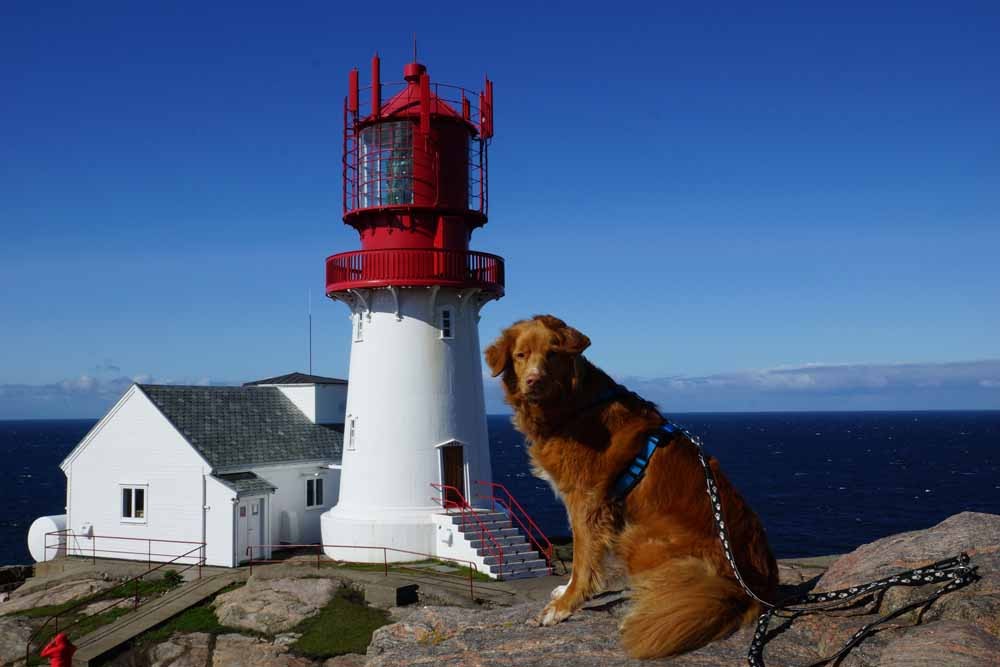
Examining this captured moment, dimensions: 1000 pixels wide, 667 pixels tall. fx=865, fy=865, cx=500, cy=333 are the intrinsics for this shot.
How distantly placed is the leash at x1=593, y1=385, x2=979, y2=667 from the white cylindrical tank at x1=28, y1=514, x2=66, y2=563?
25688 mm

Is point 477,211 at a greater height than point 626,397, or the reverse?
point 477,211

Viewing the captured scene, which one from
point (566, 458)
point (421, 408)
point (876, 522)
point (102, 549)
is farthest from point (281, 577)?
point (876, 522)

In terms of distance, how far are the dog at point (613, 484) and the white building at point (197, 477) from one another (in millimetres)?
19566

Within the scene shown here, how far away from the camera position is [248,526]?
952 inches

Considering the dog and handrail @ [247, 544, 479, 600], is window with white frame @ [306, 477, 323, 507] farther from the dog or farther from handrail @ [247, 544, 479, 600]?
the dog

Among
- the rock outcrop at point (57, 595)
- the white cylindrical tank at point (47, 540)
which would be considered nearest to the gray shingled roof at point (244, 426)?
the rock outcrop at point (57, 595)

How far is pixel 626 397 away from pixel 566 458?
25.0 inches

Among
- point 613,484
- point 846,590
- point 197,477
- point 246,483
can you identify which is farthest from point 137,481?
point 846,590

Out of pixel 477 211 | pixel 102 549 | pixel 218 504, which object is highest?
pixel 477 211

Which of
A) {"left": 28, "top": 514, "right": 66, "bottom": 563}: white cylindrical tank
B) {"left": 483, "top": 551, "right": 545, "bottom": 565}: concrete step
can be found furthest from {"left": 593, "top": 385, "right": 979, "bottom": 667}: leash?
{"left": 28, "top": 514, "right": 66, "bottom": 563}: white cylindrical tank

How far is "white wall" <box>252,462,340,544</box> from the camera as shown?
25969 millimetres

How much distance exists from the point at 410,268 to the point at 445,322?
1.86 m

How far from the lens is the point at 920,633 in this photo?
16.5 feet

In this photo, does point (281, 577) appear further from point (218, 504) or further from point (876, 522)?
point (876, 522)
